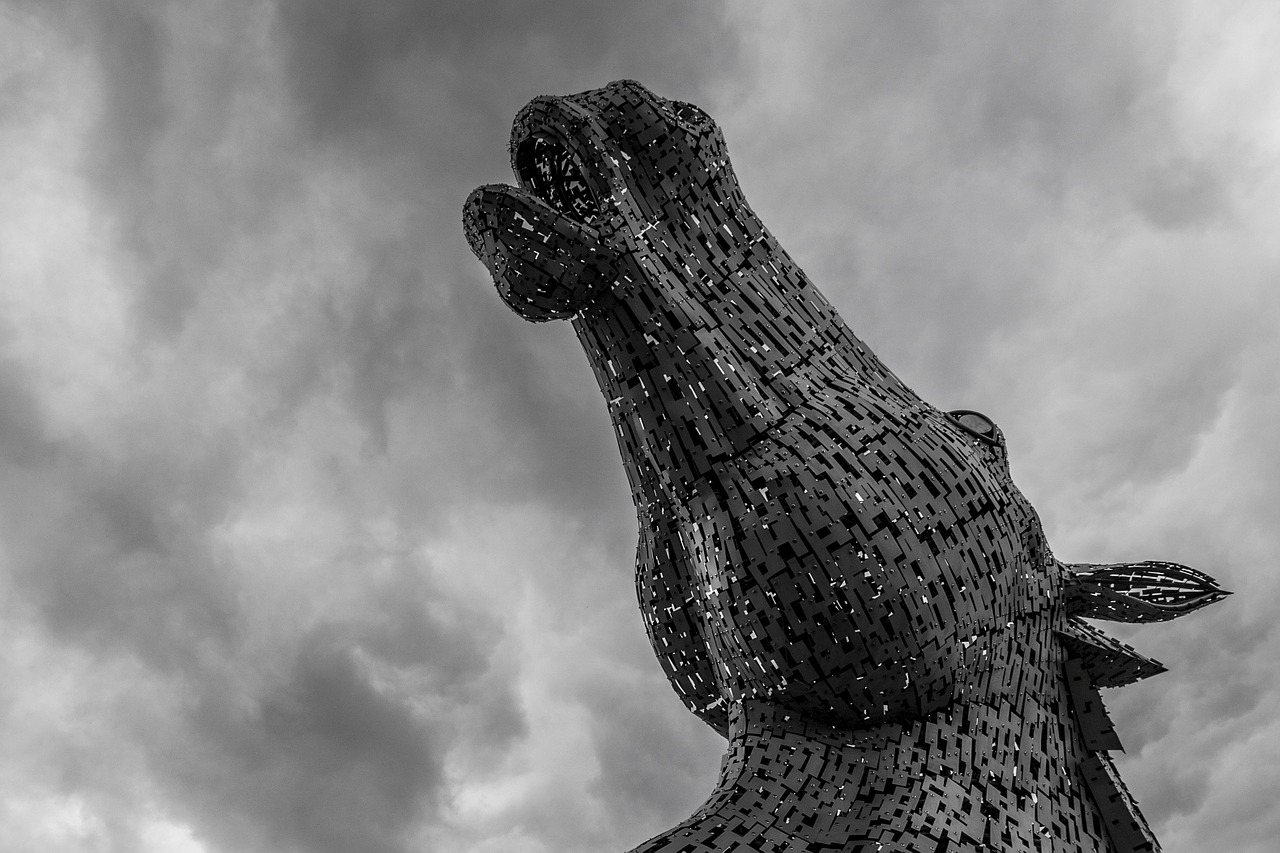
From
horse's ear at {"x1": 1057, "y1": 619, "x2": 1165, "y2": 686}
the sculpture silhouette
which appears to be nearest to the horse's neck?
the sculpture silhouette

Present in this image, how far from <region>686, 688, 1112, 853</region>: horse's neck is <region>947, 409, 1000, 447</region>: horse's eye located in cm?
122

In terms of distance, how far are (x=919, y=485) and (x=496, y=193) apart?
2.05 metres

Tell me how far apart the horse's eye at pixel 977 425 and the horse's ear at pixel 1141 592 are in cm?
68

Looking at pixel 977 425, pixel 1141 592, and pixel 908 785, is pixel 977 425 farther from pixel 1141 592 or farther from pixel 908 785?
pixel 908 785

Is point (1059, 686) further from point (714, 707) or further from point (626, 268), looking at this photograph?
point (626, 268)

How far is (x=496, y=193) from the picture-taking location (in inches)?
198

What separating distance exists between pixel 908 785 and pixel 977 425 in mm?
1859

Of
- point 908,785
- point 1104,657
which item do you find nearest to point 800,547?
point 908,785

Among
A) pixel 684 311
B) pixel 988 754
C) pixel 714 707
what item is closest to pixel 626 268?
pixel 684 311

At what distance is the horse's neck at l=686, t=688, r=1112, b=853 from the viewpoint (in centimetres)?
447

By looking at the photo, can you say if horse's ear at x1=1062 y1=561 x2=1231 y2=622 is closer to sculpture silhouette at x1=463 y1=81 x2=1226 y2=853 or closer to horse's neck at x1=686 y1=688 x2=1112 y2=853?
sculpture silhouette at x1=463 y1=81 x2=1226 y2=853

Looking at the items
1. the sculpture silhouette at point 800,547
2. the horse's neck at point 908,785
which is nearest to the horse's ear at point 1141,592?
the sculpture silhouette at point 800,547

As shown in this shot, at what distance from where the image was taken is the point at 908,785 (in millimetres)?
4574

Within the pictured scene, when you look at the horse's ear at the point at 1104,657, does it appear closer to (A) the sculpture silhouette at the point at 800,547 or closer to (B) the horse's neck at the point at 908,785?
(A) the sculpture silhouette at the point at 800,547
